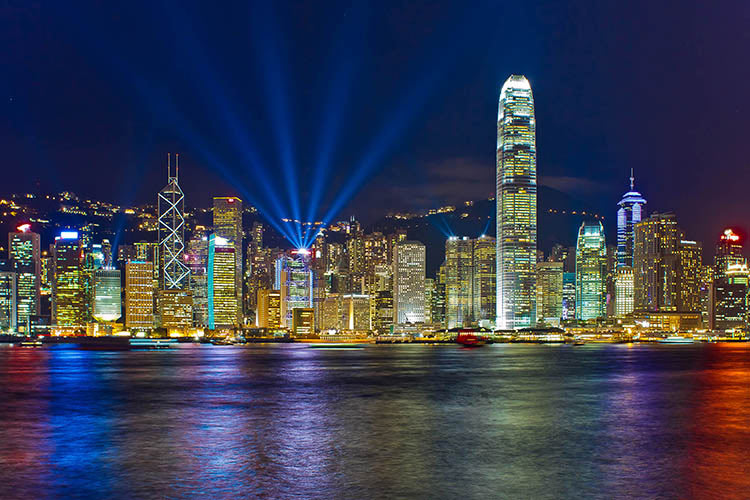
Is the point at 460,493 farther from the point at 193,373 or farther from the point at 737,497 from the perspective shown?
the point at 193,373

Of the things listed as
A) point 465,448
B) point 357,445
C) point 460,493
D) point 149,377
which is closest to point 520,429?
point 465,448

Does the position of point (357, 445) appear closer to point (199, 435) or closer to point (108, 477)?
point (199, 435)

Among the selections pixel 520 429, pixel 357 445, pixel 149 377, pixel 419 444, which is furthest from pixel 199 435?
pixel 149 377

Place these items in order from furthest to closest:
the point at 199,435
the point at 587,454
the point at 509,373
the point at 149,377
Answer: the point at 509,373 < the point at 149,377 < the point at 199,435 < the point at 587,454

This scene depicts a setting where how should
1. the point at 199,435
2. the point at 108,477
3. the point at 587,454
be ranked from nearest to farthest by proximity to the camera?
the point at 108,477
the point at 587,454
the point at 199,435

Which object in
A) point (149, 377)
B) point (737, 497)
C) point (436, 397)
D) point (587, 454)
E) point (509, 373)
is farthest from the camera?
point (509, 373)

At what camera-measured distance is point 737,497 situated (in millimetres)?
30562

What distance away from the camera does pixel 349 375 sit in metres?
98.2

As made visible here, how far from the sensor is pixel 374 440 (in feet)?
146

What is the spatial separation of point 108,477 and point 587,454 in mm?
22485

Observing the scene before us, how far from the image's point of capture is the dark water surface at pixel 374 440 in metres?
32.7

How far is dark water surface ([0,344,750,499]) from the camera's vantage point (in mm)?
32719

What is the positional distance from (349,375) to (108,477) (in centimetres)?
6435

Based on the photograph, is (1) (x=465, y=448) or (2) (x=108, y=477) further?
(1) (x=465, y=448)
